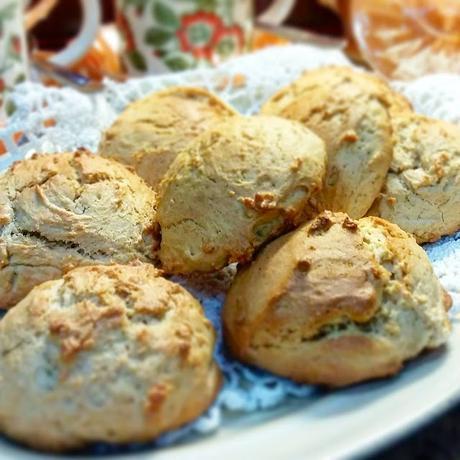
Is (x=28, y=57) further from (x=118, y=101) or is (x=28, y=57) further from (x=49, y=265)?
(x=49, y=265)

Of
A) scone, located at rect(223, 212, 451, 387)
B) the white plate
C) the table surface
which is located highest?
scone, located at rect(223, 212, 451, 387)

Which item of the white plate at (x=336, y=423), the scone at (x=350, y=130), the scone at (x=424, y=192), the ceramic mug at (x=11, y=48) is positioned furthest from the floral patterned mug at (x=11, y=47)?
the white plate at (x=336, y=423)

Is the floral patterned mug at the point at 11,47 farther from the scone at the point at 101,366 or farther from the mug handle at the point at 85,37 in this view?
the scone at the point at 101,366

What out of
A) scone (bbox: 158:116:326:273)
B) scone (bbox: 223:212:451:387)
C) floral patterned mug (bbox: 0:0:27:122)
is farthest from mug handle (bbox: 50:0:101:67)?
scone (bbox: 223:212:451:387)

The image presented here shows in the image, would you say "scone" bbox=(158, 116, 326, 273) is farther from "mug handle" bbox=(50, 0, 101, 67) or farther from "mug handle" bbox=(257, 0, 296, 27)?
"mug handle" bbox=(257, 0, 296, 27)

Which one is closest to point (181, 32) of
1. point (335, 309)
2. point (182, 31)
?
point (182, 31)

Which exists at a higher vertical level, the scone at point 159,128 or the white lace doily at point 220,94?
the scone at point 159,128
